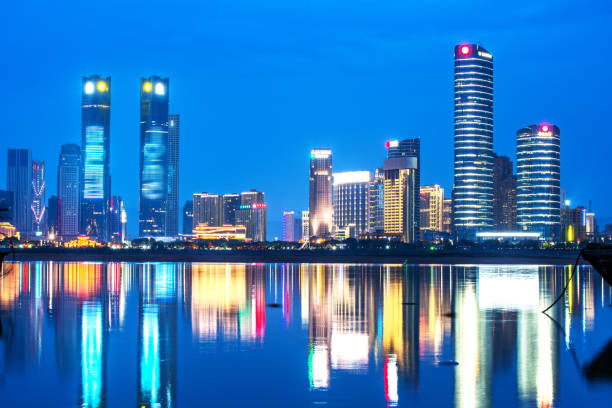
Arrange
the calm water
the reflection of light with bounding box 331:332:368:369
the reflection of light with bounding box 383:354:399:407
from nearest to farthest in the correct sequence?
the reflection of light with bounding box 383:354:399:407
the calm water
the reflection of light with bounding box 331:332:368:369

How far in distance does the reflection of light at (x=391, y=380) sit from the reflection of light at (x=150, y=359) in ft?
19.6

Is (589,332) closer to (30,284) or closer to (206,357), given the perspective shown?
(206,357)

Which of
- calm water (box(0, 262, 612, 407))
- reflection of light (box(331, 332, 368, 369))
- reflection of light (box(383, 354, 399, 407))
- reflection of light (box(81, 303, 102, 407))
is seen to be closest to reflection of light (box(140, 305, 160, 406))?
calm water (box(0, 262, 612, 407))

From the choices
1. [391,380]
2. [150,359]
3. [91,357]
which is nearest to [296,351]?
[150,359]

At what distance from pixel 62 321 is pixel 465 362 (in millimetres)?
19176

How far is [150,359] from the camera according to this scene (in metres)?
23.8

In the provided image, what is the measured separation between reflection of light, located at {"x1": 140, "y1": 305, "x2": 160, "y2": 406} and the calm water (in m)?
0.06

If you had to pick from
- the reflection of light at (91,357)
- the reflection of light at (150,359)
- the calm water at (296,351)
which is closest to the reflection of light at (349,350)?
the calm water at (296,351)

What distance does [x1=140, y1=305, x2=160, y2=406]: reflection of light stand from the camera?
63.0 ft

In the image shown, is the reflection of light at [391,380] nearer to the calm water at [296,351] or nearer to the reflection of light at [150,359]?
the calm water at [296,351]

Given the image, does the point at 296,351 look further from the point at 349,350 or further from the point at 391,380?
the point at 391,380

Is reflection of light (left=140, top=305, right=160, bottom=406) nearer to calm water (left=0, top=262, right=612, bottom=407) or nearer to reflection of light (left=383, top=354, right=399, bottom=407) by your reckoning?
calm water (left=0, top=262, right=612, bottom=407)

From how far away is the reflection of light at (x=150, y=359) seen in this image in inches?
756

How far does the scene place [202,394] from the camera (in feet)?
62.0
